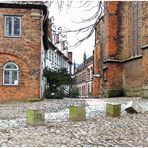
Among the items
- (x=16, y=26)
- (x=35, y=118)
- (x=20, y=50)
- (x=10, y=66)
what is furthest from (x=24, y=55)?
(x=35, y=118)

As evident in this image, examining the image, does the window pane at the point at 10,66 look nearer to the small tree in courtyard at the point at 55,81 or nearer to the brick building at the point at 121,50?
the small tree in courtyard at the point at 55,81

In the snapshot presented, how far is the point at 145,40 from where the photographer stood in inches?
804

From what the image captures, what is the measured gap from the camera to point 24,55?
25.6 meters

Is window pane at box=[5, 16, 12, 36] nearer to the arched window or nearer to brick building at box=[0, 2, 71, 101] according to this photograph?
brick building at box=[0, 2, 71, 101]

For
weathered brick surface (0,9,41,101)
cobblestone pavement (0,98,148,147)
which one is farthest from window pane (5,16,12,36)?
cobblestone pavement (0,98,148,147)

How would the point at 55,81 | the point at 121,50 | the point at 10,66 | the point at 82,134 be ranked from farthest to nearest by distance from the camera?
the point at 55,81
the point at 121,50
the point at 10,66
the point at 82,134

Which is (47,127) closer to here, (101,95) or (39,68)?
(39,68)

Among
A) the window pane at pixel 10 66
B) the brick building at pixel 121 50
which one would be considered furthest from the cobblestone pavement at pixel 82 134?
the brick building at pixel 121 50

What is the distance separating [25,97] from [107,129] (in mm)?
16738

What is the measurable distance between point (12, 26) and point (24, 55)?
225 centimetres

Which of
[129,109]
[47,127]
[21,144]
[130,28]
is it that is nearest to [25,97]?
[130,28]

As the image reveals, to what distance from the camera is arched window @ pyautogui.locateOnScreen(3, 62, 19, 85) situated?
25516 millimetres

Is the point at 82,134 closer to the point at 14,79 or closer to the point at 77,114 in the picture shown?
the point at 77,114

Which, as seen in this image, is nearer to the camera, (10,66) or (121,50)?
(10,66)
